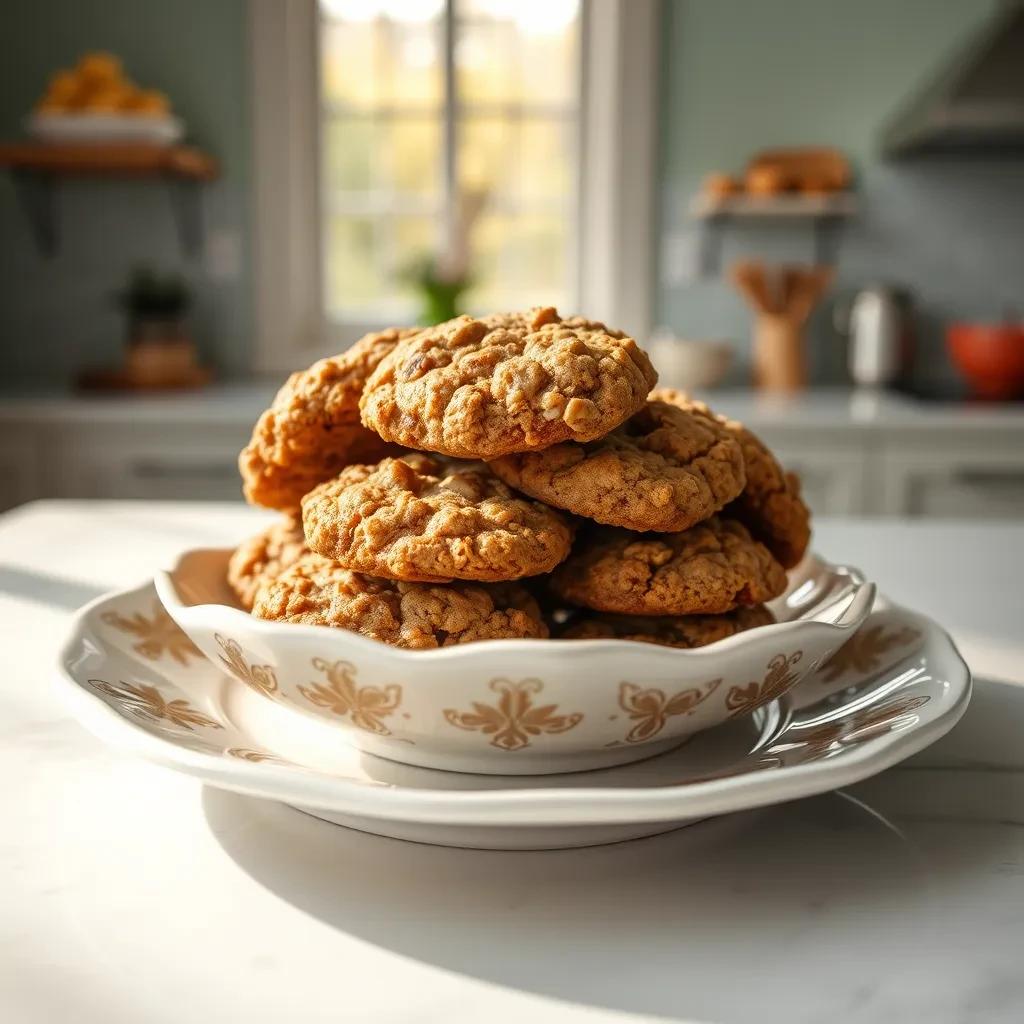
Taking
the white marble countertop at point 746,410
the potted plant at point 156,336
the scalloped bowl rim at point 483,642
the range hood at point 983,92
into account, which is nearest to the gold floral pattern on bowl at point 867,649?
the scalloped bowl rim at point 483,642

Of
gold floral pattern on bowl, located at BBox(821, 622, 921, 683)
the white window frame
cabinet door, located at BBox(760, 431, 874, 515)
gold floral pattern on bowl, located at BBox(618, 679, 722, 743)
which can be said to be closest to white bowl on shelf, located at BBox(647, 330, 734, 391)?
the white window frame

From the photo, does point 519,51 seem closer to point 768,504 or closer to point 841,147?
point 841,147

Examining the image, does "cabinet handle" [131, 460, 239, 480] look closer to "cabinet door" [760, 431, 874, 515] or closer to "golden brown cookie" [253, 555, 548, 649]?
"cabinet door" [760, 431, 874, 515]

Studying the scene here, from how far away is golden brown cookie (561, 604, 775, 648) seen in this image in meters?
0.63

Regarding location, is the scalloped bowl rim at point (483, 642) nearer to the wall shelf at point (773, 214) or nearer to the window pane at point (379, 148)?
the wall shelf at point (773, 214)

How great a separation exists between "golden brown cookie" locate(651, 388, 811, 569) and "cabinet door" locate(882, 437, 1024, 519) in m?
2.06

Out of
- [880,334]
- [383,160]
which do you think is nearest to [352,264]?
[383,160]

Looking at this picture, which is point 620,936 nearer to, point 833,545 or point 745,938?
point 745,938

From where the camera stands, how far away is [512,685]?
1.75ft

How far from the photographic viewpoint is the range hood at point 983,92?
2.70 m

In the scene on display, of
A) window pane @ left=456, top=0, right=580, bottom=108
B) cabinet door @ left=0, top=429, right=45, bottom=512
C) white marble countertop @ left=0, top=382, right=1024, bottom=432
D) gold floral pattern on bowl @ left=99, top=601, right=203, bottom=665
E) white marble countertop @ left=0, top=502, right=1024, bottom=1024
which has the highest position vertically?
window pane @ left=456, top=0, right=580, bottom=108

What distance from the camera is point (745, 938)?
1.63ft

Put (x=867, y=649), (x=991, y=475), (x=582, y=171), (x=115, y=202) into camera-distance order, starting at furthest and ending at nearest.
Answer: (x=582, y=171), (x=115, y=202), (x=991, y=475), (x=867, y=649)

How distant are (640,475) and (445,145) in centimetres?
308
